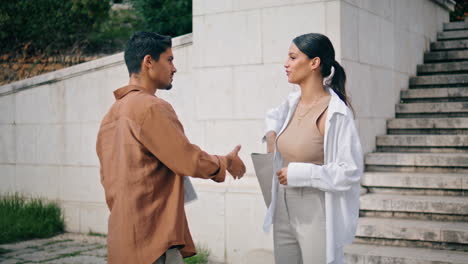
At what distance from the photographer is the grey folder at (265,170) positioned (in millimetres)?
3588

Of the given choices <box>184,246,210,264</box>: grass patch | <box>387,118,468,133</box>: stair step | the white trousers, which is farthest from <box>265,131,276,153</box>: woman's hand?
<box>387,118,468,133</box>: stair step

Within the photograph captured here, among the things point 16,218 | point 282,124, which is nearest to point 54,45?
point 16,218

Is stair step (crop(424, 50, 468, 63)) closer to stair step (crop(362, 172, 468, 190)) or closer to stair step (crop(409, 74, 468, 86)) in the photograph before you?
stair step (crop(409, 74, 468, 86))

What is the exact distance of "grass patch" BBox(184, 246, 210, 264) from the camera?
247 inches

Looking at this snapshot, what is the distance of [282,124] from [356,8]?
3.01m

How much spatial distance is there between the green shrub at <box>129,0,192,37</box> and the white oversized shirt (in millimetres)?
11003

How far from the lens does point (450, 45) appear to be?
28.6ft

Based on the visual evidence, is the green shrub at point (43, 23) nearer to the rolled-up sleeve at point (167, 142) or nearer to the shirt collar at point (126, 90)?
the shirt collar at point (126, 90)

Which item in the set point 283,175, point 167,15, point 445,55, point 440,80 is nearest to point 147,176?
point 283,175

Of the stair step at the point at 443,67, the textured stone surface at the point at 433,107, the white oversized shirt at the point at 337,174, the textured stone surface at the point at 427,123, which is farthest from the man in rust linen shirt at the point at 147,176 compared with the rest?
the stair step at the point at 443,67

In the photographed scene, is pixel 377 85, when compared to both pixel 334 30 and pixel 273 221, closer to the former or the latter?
pixel 334 30

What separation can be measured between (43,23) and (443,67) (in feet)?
31.8

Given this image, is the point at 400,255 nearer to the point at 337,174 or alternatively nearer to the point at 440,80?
the point at 337,174

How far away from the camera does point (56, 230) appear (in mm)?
8039
